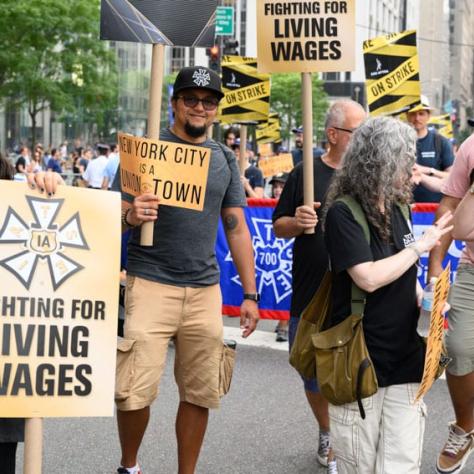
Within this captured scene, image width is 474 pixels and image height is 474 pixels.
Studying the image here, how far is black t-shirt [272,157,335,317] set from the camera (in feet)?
16.8

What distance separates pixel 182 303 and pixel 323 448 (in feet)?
4.34

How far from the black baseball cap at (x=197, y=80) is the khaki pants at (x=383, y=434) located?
161 cm

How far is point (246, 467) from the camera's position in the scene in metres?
5.27

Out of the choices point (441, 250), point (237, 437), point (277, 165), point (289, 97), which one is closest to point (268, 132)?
point (277, 165)

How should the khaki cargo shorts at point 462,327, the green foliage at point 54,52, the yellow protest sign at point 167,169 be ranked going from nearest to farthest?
the yellow protest sign at point 167,169 → the khaki cargo shorts at point 462,327 → the green foliage at point 54,52

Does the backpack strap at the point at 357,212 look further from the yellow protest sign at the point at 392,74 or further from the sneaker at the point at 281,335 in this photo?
the yellow protest sign at the point at 392,74

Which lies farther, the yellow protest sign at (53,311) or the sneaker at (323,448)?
the sneaker at (323,448)

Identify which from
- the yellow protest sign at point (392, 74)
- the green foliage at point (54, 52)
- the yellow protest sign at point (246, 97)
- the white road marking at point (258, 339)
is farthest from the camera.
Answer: the green foliage at point (54, 52)

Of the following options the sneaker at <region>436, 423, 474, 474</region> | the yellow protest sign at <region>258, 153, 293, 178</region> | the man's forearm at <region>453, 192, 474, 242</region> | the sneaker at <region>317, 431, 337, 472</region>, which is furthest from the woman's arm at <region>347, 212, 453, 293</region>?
the yellow protest sign at <region>258, 153, 293, 178</region>

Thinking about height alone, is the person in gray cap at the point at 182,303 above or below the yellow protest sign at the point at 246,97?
below

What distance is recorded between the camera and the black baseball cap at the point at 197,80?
4.48 meters

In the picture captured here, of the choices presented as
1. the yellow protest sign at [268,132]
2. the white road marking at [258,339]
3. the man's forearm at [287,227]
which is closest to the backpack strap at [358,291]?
the man's forearm at [287,227]

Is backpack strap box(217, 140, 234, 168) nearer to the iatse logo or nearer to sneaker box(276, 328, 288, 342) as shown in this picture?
the iatse logo

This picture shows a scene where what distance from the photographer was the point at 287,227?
5.13 meters
